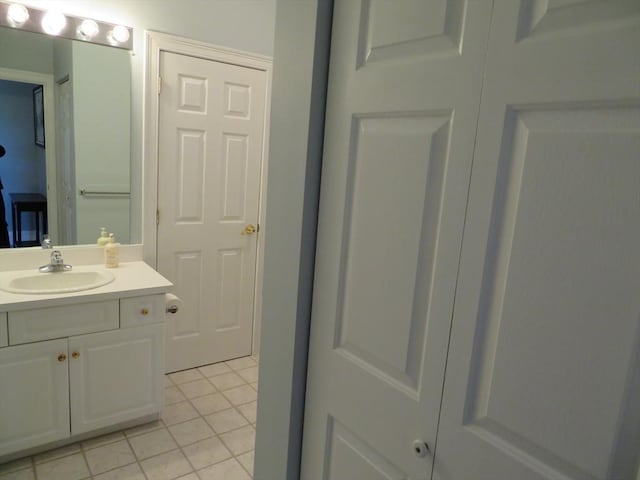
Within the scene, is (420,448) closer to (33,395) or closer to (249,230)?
(33,395)

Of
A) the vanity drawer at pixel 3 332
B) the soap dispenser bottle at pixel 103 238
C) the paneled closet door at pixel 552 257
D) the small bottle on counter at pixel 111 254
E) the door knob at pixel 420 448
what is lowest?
the vanity drawer at pixel 3 332

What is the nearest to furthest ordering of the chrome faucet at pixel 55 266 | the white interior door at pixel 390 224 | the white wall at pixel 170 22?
the white interior door at pixel 390 224 < the chrome faucet at pixel 55 266 < the white wall at pixel 170 22

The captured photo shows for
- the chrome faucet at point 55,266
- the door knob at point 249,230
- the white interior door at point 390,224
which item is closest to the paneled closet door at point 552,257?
the white interior door at point 390,224

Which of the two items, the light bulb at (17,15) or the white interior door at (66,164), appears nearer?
the light bulb at (17,15)

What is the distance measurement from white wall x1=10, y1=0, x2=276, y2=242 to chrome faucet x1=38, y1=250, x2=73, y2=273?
0.43m

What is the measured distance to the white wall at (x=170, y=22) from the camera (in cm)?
233

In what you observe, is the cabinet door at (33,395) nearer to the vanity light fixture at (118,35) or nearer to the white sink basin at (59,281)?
the white sink basin at (59,281)

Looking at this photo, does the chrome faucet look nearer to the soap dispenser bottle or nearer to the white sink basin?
the white sink basin

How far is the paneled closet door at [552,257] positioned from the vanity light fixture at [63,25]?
7.36 feet

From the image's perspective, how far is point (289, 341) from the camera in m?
1.24

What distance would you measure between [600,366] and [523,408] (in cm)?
16

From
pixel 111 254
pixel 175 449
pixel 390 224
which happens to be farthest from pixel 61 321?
pixel 390 224

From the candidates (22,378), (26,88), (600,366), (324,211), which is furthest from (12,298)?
(600,366)

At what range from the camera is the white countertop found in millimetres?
1853
